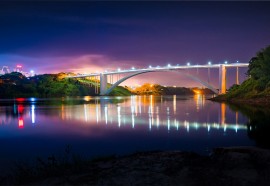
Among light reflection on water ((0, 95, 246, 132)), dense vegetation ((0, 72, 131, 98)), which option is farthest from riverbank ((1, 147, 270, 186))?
dense vegetation ((0, 72, 131, 98))

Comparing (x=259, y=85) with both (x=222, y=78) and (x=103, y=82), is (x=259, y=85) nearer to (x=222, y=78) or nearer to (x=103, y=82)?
(x=222, y=78)

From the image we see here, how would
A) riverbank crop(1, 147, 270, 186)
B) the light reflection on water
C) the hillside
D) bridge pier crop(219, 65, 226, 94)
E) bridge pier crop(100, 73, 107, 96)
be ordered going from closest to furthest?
riverbank crop(1, 147, 270, 186) < the light reflection on water < the hillside < bridge pier crop(219, 65, 226, 94) < bridge pier crop(100, 73, 107, 96)

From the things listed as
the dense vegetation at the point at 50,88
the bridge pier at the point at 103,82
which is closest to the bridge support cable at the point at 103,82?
the bridge pier at the point at 103,82

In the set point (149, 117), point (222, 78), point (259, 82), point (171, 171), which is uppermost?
point (222, 78)

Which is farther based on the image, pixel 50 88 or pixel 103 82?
pixel 50 88

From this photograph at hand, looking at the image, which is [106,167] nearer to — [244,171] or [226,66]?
[244,171]

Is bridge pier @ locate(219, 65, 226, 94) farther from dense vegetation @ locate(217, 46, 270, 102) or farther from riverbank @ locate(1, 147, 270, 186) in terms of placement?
riverbank @ locate(1, 147, 270, 186)

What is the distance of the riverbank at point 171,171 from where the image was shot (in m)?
6.52

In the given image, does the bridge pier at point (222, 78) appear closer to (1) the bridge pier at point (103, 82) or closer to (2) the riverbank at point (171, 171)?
(1) the bridge pier at point (103, 82)

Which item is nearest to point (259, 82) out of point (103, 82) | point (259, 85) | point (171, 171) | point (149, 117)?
point (259, 85)

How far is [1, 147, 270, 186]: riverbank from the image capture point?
6.52m

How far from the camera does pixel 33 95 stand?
10712cm

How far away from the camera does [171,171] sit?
7273 mm

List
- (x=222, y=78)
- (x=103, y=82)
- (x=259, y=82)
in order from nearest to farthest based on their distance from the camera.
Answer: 1. (x=259, y=82)
2. (x=222, y=78)
3. (x=103, y=82)
